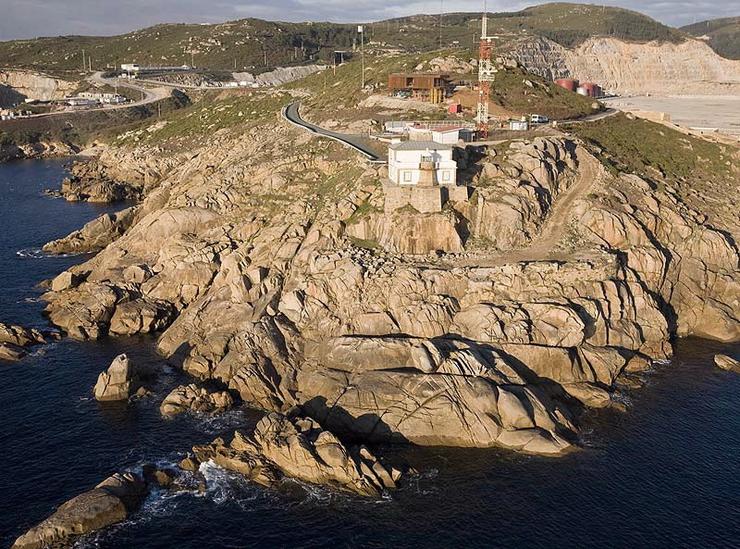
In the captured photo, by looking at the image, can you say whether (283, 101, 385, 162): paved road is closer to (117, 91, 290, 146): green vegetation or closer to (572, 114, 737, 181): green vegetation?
(117, 91, 290, 146): green vegetation

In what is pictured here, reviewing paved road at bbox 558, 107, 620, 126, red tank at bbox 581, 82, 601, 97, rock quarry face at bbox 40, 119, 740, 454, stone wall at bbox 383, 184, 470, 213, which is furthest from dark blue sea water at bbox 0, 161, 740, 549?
red tank at bbox 581, 82, 601, 97

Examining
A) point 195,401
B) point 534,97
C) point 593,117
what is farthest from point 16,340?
point 593,117

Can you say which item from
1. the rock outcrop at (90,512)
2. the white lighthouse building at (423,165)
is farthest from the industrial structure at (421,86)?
the rock outcrop at (90,512)

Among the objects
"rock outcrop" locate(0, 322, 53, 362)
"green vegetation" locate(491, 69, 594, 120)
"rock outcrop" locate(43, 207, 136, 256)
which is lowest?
"rock outcrop" locate(0, 322, 53, 362)

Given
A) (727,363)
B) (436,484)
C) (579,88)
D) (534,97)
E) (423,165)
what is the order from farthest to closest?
(579,88) < (534,97) < (423,165) < (727,363) < (436,484)

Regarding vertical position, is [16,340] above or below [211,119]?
below

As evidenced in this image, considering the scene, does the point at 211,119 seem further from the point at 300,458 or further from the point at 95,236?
the point at 300,458

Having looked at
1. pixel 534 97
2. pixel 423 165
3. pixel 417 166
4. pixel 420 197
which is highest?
pixel 534 97

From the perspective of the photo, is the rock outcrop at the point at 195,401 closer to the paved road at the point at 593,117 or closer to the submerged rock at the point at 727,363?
the submerged rock at the point at 727,363
